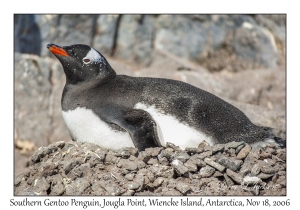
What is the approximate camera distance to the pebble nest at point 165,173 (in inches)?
150

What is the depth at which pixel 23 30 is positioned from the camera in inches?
331

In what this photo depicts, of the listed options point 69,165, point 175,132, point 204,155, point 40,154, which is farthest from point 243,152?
point 40,154

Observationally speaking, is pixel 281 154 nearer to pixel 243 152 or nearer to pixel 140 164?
pixel 243 152

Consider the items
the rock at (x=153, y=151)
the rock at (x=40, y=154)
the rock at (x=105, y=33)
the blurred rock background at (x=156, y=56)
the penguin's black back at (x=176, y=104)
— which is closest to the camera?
the rock at (x=153, y=151)

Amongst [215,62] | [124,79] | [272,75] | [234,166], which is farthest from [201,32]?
[234,166]

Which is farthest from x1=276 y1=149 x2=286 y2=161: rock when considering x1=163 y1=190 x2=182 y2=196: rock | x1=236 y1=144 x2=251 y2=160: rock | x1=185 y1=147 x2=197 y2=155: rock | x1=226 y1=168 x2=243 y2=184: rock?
x1=163 y1=190 x2=182 y2=196: rock

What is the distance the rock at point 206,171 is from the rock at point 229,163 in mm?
96

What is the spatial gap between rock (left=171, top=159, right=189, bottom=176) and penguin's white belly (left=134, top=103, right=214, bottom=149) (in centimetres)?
24

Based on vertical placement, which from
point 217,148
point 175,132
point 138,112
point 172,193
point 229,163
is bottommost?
point 172,193

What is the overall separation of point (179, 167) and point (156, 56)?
588 cm

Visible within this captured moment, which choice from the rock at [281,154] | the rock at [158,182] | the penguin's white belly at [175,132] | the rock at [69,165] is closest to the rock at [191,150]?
the penguin's white belly at [175,132]

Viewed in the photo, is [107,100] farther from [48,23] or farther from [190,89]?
[48,23]

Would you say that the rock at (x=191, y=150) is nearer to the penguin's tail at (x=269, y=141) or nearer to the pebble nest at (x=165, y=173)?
the pebble nest at (x=165, y=173)

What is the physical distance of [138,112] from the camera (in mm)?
4074
